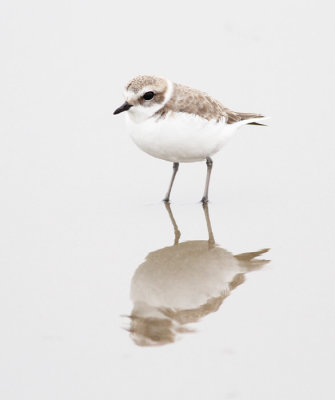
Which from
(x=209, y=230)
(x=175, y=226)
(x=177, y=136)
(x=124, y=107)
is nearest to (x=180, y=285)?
(x=209, y=230)

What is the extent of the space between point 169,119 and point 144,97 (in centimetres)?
35

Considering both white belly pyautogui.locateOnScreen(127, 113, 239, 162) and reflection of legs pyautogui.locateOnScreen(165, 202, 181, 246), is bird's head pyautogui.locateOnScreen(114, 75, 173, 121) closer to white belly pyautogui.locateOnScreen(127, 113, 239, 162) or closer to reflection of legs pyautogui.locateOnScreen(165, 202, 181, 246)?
white belly pyautogui.locateOnScreen(127, 113, 239, 162)

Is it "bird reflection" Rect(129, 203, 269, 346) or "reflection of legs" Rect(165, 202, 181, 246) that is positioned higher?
"reflection of legs" Rect(165, 202, 181, 246)

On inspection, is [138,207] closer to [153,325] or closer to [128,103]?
[128,103]

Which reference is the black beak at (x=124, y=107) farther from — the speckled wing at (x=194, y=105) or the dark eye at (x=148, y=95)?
the speckled wing at (x=194, y=105)

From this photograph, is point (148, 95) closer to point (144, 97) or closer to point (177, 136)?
point (144, 97)

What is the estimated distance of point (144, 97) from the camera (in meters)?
7.83

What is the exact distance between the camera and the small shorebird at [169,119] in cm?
782

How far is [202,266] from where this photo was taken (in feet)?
21.8

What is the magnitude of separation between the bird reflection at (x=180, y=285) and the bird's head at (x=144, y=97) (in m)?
1.37

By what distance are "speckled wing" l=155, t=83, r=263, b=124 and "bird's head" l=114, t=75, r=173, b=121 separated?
82 mm

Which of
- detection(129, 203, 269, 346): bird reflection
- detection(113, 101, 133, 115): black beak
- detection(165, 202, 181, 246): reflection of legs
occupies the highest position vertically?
detection(113, 101, 133, 115): black beak

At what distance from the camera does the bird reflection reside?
17.8 feet

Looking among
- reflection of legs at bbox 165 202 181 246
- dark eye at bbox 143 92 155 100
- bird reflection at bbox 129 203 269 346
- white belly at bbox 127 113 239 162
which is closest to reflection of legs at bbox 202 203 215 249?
bird reflection at bbox 129 203 269 346
